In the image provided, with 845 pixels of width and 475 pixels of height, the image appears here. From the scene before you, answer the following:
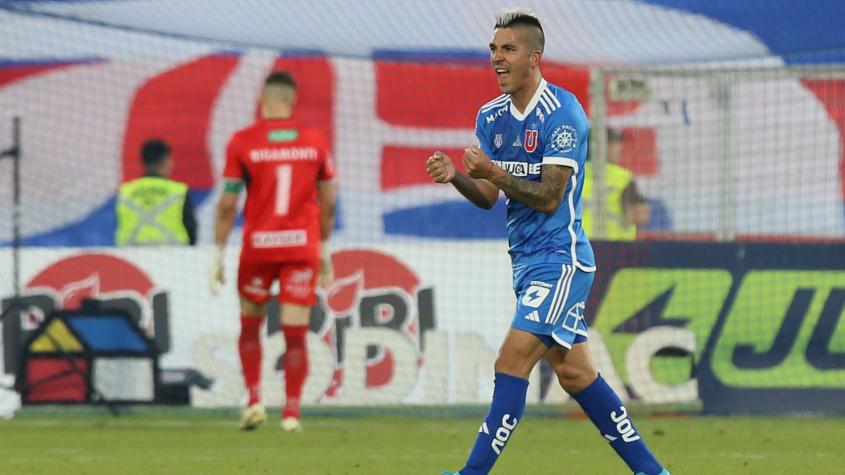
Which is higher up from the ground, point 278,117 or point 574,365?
point 278,117

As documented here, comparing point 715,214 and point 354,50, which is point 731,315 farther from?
point 354,50

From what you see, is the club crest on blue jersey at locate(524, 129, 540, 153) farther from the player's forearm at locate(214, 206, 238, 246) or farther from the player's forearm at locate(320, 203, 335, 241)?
the player's forearm at locate(214, 206, 238, 246)

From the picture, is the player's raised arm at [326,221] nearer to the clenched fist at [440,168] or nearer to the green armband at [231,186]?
the green armband at [231,186]

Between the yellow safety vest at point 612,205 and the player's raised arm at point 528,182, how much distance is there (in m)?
5.50

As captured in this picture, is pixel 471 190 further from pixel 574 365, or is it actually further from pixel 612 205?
pixel 612 205

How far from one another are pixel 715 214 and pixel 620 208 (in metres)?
1.22

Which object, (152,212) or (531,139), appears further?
(152,212)

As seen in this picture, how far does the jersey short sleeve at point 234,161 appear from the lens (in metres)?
10.4

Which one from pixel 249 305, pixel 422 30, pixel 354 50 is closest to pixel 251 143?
pixel 249 305

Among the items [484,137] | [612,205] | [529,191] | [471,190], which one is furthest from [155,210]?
[529,191]

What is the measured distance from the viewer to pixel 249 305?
10.5m

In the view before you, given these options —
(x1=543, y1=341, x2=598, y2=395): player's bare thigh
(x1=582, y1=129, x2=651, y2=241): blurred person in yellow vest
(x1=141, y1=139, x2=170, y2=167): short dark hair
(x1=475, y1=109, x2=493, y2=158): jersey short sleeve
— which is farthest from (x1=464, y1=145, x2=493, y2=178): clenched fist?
A: (x1=141, y1=139, x2=170, y2=167): short dark hair

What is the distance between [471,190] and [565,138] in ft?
1.36

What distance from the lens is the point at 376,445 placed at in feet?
31.3
